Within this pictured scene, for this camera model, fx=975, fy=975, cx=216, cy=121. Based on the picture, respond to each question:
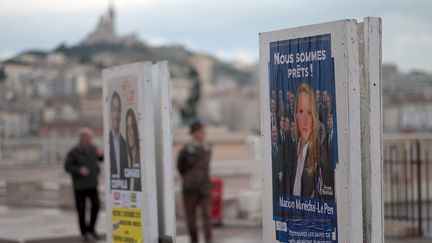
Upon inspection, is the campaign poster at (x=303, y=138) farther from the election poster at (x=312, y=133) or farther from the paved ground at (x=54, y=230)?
the paved ground at (x=54, y=230)

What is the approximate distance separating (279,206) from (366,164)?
0.75 m

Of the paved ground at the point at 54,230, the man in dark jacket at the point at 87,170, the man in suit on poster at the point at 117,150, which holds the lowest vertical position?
the paved ground at the point at 54,230

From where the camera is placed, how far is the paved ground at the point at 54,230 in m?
13.9

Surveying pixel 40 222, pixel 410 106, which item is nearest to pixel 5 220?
pixel 40 222

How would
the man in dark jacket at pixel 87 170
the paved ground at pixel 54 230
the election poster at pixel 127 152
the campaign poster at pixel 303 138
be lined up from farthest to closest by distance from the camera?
1. the paved ground at pixel 54 230
2. the man in dark jacket at pixel 87 170
3. the election poster at pixel 127 152
4. the campaign poster at pixel 303 138

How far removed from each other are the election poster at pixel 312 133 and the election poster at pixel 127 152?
1.90 meters

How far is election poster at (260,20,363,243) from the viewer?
590cm

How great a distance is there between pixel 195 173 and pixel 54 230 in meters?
4.40

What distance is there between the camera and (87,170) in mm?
13516

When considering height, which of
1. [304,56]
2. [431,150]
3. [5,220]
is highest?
[304,56]

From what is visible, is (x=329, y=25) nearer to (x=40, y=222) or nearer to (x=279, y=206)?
(x=279, y=206)

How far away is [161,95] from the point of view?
8438mm

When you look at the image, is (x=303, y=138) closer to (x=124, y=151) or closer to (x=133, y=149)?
(x=133, y=149)

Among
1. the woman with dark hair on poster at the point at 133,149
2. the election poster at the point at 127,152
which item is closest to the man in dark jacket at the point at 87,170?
the election poster at the point at 127,152
